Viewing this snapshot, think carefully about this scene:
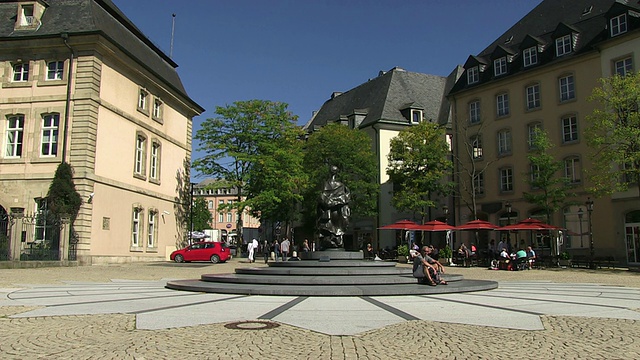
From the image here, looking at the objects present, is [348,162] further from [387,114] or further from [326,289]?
[326,289]

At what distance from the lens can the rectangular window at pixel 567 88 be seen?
1442 inches

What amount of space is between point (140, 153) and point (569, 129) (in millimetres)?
28256

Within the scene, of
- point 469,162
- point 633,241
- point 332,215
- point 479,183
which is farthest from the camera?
point 469,162

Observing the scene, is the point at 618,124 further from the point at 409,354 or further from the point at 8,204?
the point at 8,204

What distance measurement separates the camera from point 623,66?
33.4 meters

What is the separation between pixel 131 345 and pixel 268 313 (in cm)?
315

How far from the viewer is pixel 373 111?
53.5m

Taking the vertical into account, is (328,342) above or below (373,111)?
below

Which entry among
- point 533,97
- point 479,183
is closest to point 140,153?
point 479,183

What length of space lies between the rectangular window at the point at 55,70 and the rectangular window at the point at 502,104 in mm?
30330

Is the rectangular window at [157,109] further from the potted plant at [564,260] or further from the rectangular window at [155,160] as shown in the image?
the potted plant at [564,260]

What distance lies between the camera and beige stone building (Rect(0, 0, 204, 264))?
27.6m

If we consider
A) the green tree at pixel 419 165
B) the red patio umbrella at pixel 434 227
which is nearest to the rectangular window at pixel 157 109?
the green tree at pixel 419 165

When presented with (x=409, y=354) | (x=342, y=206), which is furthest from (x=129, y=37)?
(x=409, y=354)
